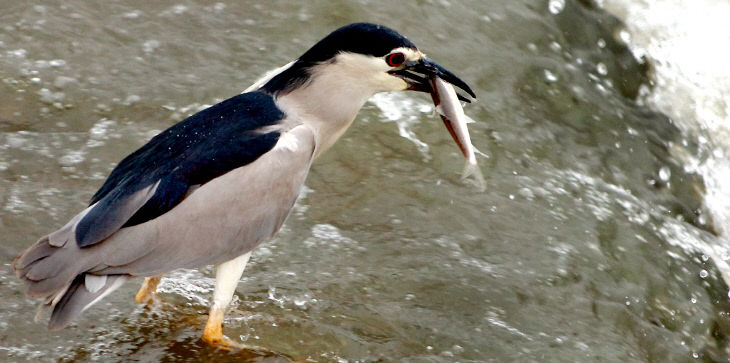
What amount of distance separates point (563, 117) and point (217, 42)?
1922 mm

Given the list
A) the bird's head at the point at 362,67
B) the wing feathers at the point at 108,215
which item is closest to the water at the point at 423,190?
the wing feathers at the point at 108,215

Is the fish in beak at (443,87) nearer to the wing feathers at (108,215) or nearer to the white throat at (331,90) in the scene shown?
the white throat at (331,90)

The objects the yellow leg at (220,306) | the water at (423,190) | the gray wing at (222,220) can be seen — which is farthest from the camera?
the water at (423,190)

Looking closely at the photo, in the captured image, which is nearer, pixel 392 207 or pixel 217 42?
pixel 392 207

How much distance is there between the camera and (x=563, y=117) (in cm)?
582

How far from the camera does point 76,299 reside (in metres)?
3.23

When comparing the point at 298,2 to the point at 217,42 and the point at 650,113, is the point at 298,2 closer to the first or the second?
the point at 217,42

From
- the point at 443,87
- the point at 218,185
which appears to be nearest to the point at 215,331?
the point at 218,185

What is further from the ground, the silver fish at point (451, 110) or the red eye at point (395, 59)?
the red eye at point (395, 59)

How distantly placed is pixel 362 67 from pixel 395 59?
126 mm

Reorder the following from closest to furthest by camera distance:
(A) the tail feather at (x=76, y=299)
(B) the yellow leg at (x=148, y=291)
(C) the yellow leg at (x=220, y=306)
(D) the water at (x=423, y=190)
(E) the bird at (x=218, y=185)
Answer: (A) the tail feather at (x=76, y=299)
(E) the bird at (x=218, y=185)
(C) the yellow leg at (x=220, y=306)
(B) the yellow leg at (x=148, y=291)
(D) the water at (x=423, y=190)

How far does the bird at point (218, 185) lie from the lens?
3297mm

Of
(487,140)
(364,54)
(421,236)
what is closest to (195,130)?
(364,54)

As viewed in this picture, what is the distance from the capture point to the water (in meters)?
3.92
